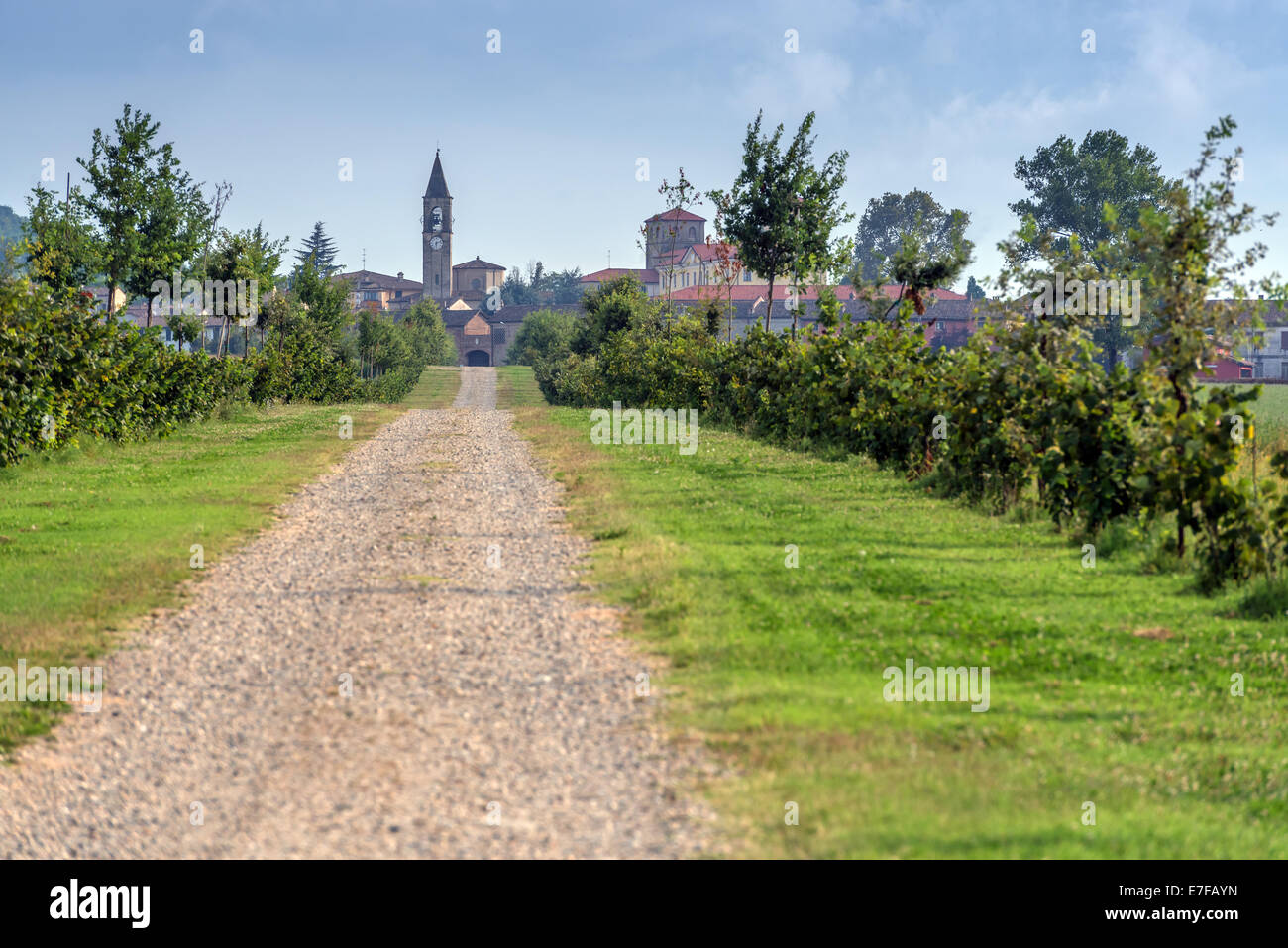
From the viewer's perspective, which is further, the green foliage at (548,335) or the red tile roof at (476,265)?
the red tile roof at (476,265)

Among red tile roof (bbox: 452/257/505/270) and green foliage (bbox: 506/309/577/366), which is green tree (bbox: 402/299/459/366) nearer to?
green foliage (bbox: 506/309/577/366)

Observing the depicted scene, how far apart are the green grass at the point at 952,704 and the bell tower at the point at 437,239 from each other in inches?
6042

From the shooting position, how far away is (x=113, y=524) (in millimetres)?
12727

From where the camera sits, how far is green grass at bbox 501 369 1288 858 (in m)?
5.01

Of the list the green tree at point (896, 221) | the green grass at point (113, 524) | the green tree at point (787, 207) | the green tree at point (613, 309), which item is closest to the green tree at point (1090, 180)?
the green tree at point (896, 221)

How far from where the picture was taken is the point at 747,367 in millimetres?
24906
